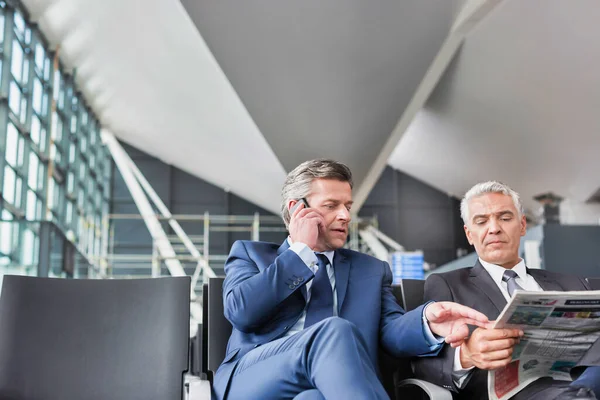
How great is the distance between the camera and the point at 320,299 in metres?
2.55

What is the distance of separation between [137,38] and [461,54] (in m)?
5.43

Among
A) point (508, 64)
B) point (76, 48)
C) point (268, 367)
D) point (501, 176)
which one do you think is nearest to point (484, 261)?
point (268, 367)

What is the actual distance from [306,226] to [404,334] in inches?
19.0

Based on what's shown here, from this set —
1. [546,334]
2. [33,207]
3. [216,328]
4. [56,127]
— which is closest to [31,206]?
[33,207]

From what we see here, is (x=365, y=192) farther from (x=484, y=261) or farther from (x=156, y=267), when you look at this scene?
(x=484, y=261)

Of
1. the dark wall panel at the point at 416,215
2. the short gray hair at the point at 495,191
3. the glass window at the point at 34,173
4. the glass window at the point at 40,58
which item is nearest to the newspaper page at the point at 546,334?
the short gray hair at the point at 495,191

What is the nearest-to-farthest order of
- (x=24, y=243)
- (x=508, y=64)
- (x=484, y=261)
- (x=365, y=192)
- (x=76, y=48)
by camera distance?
(x=484, y=261) → (x=24, y=243) → (x=508, y=64) → (x=76, y=48) → (x=365, y=192)

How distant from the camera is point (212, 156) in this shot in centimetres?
1745

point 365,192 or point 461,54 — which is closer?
point 461,54

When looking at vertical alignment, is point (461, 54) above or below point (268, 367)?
above

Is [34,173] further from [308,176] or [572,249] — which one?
[308,176]

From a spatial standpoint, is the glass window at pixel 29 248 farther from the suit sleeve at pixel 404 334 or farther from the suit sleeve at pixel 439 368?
the suit sleeve at pixel 439 368

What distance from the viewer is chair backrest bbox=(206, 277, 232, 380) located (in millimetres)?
2711

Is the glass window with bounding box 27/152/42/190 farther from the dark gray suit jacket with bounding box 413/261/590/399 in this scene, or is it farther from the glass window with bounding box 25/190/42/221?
the dark gray suit jacket with bounding box 413/261/590/399
